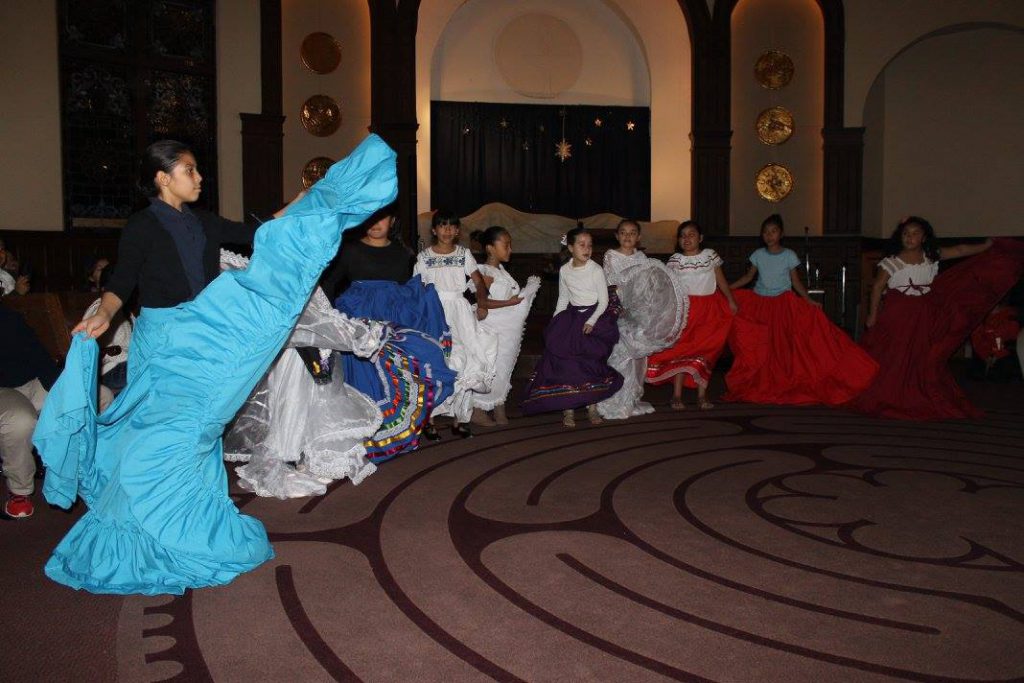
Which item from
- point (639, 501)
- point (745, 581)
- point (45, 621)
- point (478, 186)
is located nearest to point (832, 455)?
point (639, 501)

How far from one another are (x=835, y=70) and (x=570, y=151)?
4.48 m

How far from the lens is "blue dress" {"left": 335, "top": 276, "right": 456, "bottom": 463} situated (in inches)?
187

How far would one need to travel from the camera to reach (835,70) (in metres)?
13.1

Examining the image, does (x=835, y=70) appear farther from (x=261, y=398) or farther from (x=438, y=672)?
(x=438, y=672)

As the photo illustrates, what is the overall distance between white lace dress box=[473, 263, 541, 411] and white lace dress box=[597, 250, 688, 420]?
0.76 meters

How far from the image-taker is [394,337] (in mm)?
4988

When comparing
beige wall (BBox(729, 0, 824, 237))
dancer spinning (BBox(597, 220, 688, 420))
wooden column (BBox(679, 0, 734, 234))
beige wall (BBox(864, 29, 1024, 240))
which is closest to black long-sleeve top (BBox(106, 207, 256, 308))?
dancer spinning (BBox(597, 220, 688, 420))

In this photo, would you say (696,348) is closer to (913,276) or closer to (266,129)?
(913,276)

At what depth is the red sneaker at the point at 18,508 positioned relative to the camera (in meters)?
4.04

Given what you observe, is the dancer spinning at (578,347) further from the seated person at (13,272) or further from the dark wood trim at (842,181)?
the dark wood trim at (842,181)

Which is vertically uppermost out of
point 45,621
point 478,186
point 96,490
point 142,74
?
point 142,74

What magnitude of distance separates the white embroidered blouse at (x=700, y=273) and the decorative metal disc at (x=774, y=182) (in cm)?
690

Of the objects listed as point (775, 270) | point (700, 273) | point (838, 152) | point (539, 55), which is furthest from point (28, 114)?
point (838, 152)

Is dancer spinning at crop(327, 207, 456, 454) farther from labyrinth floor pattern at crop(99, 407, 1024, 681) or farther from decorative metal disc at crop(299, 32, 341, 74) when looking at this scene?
decorative metal disc at crop(299, 32, 341, 74)
